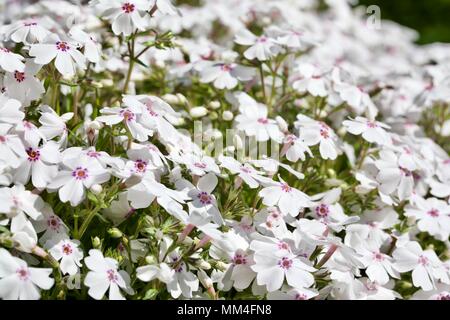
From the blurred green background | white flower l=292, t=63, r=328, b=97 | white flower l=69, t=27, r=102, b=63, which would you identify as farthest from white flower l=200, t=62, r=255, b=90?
the blurred green background

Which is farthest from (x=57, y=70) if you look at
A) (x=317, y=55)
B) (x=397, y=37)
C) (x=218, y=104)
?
(x=397, y=37)

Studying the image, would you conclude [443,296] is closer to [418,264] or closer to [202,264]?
[418,264]

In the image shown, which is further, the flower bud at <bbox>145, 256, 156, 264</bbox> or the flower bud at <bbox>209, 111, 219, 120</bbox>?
the flower bud at <bbox>209, 111, 219, 120</bbox>

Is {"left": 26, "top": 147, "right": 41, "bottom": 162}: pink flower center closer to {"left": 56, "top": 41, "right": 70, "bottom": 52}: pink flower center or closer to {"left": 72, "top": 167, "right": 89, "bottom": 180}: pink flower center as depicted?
{"left": 72, "top": 167, "right": 89, "bottom": 180}: pink flower center

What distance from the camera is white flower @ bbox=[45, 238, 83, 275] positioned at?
191cm

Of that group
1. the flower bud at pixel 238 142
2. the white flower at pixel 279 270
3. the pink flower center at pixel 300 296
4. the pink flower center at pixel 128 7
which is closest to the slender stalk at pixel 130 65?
the pink flower center at pixel 128 7

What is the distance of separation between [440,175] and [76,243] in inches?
63.8

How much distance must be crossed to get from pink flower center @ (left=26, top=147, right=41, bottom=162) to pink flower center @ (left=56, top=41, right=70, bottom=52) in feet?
1.36

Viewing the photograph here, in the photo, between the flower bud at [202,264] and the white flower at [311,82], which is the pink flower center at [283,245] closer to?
the flower bud at [202,264]

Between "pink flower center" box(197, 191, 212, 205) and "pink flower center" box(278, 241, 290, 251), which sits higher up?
"pink flower center" box(197, 191, 212, 205)

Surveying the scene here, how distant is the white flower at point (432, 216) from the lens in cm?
252

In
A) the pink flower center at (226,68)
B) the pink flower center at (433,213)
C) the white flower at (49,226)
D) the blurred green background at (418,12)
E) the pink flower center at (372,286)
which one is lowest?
the blurred green background at (418,12)

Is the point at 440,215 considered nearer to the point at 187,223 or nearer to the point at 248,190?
the point at 248,190

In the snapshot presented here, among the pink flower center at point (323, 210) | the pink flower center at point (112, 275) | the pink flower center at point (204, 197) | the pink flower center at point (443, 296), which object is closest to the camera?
the pink flower center at point (112, 275)
